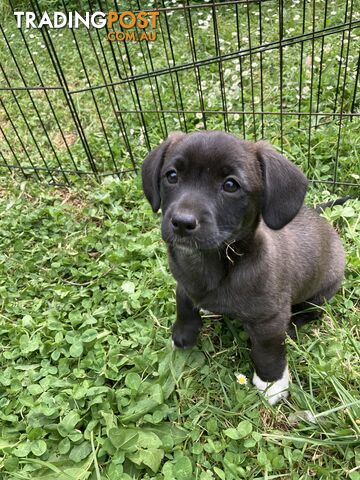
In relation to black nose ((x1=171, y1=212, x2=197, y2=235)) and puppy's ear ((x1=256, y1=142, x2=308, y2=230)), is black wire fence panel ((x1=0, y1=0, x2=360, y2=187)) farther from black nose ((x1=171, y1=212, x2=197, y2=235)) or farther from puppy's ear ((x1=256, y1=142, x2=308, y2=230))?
black nose ((x1=171, y1=212, x2=197, y2=235))

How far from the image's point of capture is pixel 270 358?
2.21 meters

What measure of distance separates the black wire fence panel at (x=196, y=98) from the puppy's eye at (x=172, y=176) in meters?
1.51

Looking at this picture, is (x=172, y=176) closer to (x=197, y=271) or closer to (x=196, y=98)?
(x=197, y=271)

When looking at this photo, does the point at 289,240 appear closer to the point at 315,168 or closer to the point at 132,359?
the point at 132,359

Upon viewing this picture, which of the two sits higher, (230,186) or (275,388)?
(230,186)

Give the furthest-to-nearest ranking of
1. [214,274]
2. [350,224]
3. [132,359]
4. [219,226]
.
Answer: [350,224] < [132,359] < [214,274] < [219,226]

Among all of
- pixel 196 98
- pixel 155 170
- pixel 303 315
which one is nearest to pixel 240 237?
pixel 155 170

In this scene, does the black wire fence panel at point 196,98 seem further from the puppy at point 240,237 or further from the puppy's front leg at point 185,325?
the puppy's front leg at point 185,325

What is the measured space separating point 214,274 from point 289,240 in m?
0.52

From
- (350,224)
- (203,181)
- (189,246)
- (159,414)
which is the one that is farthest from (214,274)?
(350,224)

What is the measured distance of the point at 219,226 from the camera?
5.93ft

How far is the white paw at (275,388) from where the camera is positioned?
2.28 meters

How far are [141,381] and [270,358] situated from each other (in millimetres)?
673

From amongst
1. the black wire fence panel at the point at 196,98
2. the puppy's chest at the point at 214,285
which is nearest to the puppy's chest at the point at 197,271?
the puppy's chest at the point at 214,285
